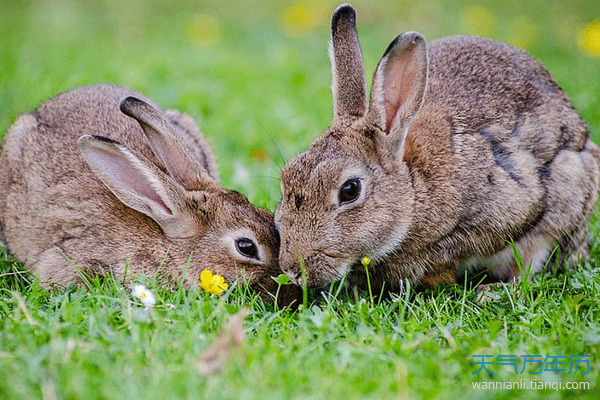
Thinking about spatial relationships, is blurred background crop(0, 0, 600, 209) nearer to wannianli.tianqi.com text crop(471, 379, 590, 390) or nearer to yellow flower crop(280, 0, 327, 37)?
yellow flower crop(280, 0, 327, 37)

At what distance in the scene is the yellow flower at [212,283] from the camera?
4789 millimetres

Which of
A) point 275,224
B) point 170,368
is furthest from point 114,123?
point 170,368

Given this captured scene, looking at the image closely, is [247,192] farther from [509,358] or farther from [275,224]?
[509,358]

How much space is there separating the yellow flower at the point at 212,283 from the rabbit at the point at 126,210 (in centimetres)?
13

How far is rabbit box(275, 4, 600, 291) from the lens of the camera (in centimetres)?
470

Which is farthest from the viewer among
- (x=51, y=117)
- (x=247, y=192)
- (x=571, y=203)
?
(x=247, y=192)

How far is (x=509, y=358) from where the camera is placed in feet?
12.6

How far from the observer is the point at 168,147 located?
213 inches

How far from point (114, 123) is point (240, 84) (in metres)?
3.25

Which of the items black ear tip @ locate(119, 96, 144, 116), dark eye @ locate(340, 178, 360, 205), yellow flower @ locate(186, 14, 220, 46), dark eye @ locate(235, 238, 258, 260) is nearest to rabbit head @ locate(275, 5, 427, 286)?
dark eye @ locate(340, 178, 360, 205)

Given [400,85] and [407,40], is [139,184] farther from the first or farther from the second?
[407,40]

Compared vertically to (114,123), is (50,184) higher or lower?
lower

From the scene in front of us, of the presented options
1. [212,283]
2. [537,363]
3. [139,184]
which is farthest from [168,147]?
[537,363]

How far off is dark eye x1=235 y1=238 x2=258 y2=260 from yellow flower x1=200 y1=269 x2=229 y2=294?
0.27 meters
